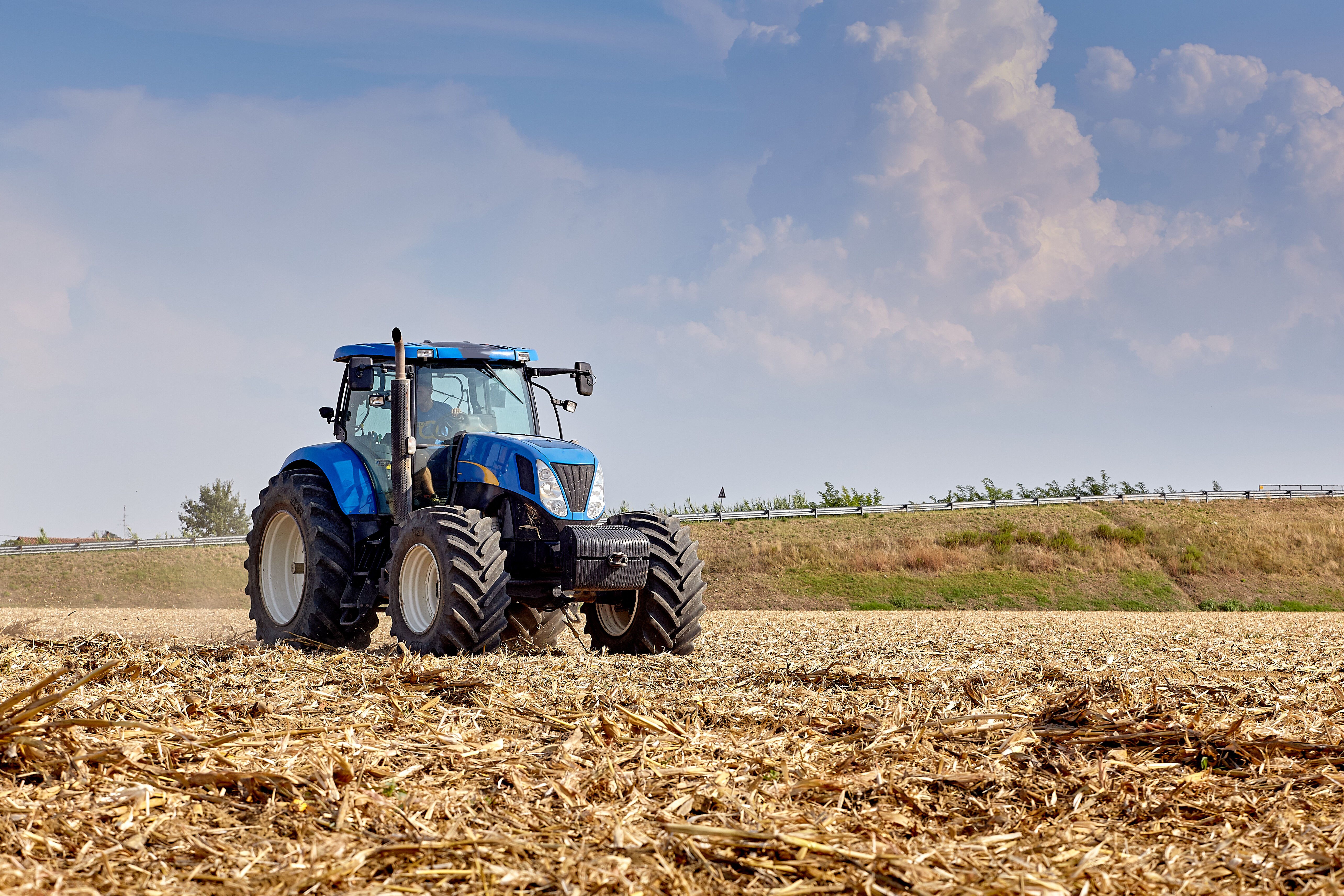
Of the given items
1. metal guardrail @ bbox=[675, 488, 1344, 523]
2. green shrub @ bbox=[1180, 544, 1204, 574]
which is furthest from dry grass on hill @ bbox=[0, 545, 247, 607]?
green shrub @ bbox=[1180, 544, 1204, 574]

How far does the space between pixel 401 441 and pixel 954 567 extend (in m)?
22.5

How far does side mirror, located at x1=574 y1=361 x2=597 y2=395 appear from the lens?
32.4ft

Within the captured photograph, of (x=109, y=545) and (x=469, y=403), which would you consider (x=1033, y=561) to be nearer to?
(x=469, y=403)

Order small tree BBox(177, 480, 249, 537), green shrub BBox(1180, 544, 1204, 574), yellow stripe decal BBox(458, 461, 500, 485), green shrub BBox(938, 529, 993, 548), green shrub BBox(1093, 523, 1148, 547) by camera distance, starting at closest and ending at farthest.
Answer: yellow stripe decal BBox(458, 461, 500, 485), green shrub BBox(1180, 544, 1204, 574), green shrub BBox(938, 529, 993, 548), green shrub BBox(1093, 523, 1148, 547), small tree BBox(177, 480, 249, 537)

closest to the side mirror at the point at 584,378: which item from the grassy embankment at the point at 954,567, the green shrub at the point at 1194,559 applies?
the grassy embankment at the point at 954,567

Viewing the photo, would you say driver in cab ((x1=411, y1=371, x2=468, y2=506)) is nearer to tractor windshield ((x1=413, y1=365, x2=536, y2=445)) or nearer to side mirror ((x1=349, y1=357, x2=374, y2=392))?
tractor windshield ((x1=413, y1=365, x2=536, y2=445))

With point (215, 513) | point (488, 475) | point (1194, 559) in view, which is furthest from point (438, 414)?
point (215, 513)

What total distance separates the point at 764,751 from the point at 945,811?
1.00 m

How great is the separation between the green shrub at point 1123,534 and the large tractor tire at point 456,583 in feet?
89.9

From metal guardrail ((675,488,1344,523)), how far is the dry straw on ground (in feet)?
88.8

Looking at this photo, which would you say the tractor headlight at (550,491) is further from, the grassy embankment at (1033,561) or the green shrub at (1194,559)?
the green shrub at (1194,559)

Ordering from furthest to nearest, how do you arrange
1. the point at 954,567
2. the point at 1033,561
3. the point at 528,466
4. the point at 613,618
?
the point at 1033,561, the point at 954,567, the point at 613,618, the point at 528,466

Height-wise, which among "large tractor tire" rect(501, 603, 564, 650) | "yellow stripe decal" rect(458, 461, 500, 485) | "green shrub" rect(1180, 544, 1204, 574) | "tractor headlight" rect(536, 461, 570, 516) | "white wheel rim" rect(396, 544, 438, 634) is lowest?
"green shrub" rect(1180, 544, 1204, 574)

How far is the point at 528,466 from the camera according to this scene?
8.84m
